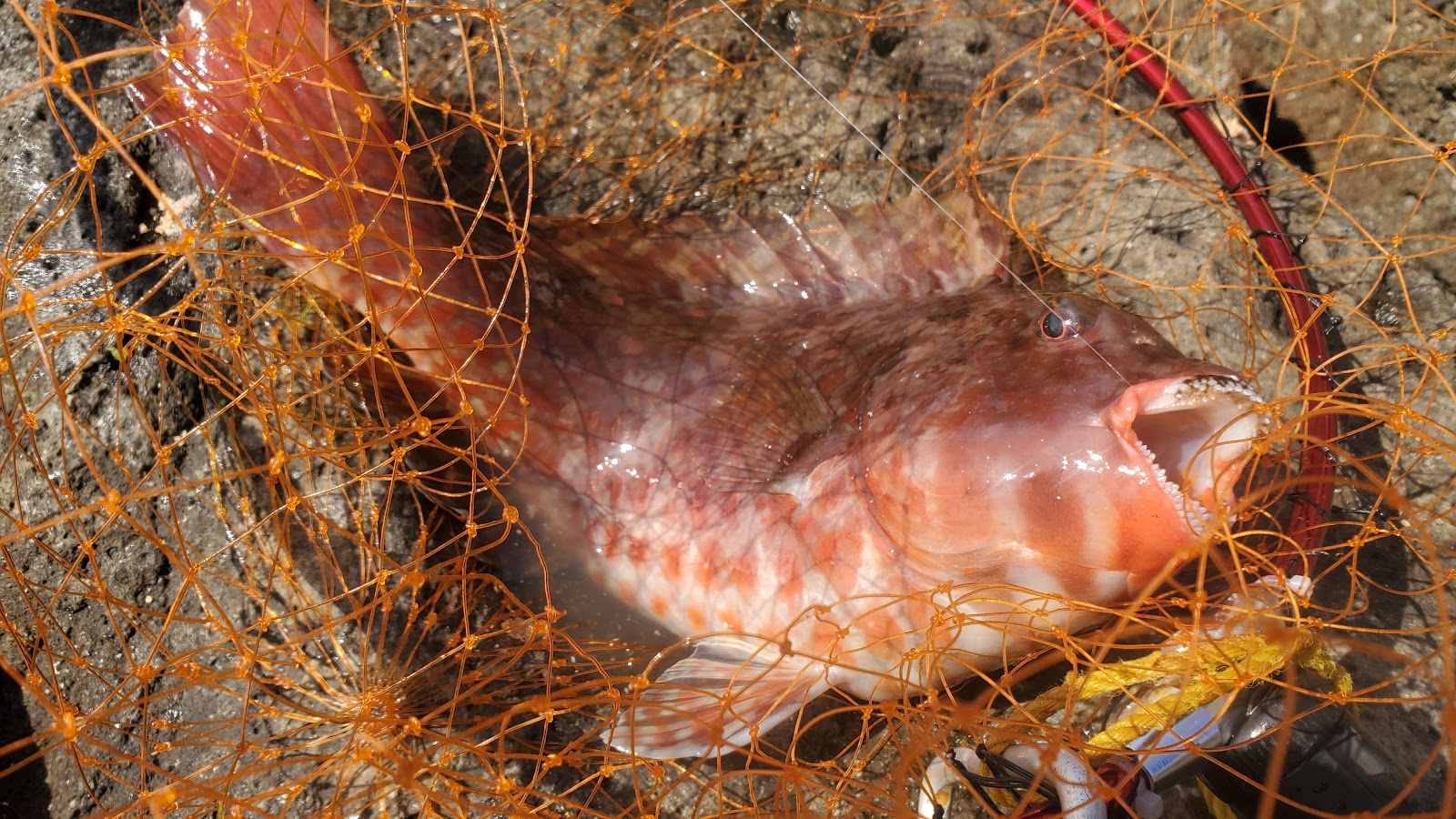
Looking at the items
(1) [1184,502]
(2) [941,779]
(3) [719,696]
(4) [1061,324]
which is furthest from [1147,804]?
(4) [1061,324]

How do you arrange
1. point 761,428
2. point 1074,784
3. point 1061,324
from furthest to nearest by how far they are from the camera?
point 761,428 < point 1061,324 < point 1074,784

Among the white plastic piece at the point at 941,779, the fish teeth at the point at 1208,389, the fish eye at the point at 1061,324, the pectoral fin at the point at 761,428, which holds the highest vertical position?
the fish eye at the point at 1061,324

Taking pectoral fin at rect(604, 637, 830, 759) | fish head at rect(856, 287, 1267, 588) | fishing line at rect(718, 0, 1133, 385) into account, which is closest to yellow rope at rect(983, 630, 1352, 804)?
fish head at rect(856, 287, 1267, 588)

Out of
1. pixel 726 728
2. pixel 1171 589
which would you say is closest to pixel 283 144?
pixel 726 728

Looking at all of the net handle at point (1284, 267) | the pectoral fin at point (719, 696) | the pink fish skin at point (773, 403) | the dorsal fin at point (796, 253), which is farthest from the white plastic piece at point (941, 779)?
the dorsal fin at point (796, 253)

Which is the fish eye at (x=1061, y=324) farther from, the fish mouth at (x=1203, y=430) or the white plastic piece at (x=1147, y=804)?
the white plastic piece at (x=1147, y=804)

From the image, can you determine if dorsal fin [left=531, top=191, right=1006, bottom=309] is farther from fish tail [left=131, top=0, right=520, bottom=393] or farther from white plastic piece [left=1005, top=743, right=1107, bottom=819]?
white plastic piece [left=1005, top=743, right=1107, bottom=819]

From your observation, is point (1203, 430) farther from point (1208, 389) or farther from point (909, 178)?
point (909, 178)
